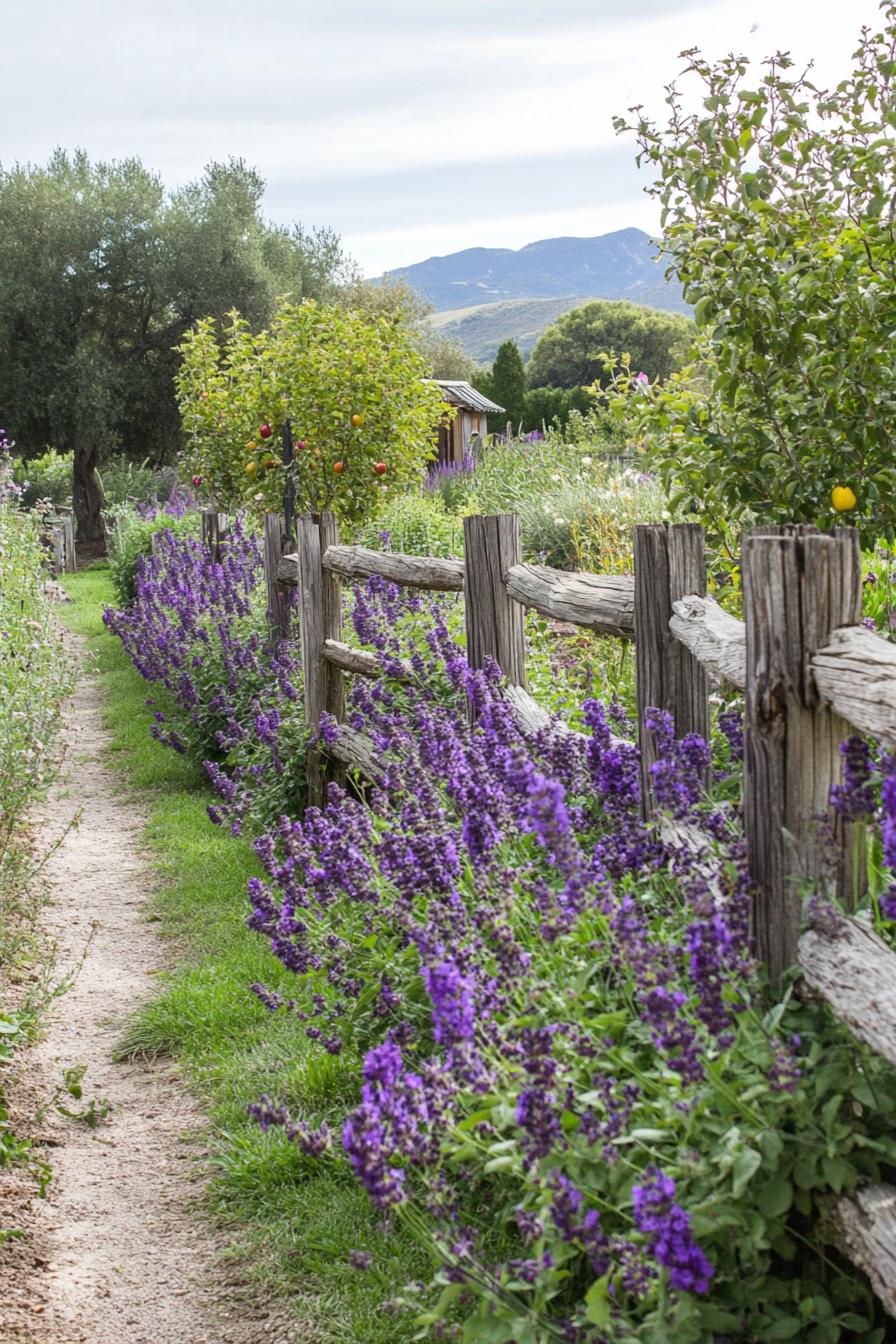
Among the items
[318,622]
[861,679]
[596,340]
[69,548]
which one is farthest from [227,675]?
[596,340]

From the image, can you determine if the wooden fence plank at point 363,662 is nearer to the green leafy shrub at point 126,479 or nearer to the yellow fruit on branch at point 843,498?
the yellow fruit on branch at point 843,498

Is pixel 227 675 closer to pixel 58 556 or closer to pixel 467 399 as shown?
pixel 58 556

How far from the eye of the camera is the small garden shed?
36.3 meters

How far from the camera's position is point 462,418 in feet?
131

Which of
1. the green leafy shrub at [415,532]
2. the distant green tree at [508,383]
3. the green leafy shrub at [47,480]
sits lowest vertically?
the green leafy shrub at [415,532]

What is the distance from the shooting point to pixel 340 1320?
2.82 meters

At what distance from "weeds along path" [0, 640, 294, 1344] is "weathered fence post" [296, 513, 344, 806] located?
61.8 inches

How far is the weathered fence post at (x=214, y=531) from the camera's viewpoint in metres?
11.9

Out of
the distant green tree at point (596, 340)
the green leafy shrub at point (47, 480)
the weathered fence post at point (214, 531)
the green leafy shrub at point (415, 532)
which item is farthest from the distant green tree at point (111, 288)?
the distant green tree at point (596, 340)

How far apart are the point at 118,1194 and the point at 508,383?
1777 inches

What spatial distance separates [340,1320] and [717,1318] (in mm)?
1166

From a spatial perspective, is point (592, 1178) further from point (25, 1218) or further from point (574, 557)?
point (574, 557)

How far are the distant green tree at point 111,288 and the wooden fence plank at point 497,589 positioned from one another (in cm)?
2216

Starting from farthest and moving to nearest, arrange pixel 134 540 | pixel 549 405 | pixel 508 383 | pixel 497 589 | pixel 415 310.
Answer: pixel 415 310 → pixel 549 405 → pixel 508 383 → pixel 134 540 → pixel 497 589
